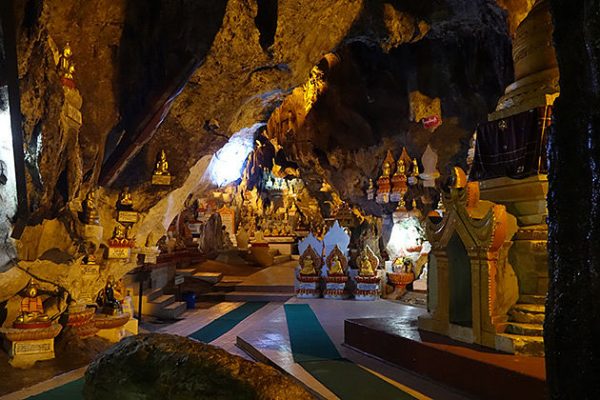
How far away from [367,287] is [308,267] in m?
1.60

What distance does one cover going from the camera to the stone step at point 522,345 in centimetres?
414

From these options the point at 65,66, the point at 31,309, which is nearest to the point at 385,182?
the point at 65,66

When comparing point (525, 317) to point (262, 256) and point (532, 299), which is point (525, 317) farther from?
point (262, 256)

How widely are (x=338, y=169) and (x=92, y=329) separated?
13.6 metres

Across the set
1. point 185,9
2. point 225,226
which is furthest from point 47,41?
point 225,226

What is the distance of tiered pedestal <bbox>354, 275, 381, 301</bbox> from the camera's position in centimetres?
1086

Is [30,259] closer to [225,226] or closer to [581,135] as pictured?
[581,135]

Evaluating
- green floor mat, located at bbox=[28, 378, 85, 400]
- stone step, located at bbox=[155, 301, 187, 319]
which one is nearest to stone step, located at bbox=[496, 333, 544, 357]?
green floor mat, located at bbox=[28, 378, 85, 400]

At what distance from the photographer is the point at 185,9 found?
30.6 feet

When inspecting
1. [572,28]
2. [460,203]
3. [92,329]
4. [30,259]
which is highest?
[572,28]

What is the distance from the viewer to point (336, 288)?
440 inches

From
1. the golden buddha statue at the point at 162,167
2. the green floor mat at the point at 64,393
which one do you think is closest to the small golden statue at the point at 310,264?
the golden buddha statue at the point at 162,167

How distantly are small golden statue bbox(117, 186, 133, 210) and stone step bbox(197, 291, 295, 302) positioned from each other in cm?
482

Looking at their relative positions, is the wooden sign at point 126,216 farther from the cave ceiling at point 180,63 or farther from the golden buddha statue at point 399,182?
the golden buddha statue at point 399,182
